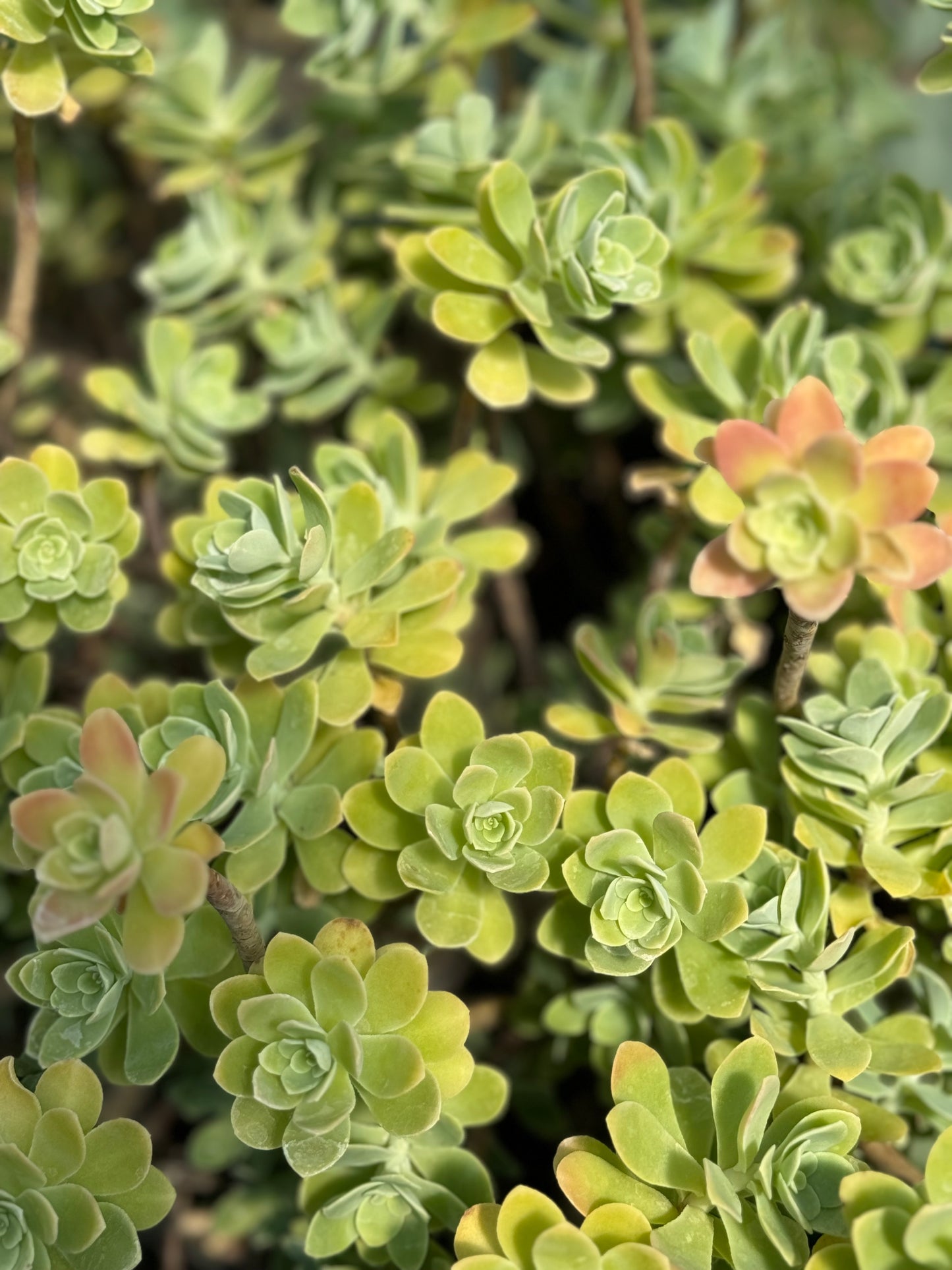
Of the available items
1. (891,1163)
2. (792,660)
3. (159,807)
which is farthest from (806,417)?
(891,1163)

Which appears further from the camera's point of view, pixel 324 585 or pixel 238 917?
pixel 324 585

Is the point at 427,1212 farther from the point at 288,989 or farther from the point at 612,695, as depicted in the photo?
the point at 612,695

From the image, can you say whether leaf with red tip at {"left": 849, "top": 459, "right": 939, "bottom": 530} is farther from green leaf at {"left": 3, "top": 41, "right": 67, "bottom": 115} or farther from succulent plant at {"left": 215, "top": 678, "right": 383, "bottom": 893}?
green leaf at {"left": 3, "top": 41, "right": 67, "bottom": 115}

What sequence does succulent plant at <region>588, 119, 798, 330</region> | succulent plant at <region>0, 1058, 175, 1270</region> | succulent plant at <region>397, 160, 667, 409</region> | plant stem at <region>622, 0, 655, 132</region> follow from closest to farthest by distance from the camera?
1. succulent plant at <region>0, 1058, 175, 1270</region>
2. succulent plant at <region>397, 160, 667, 409</region>
3. succulent plant at <region>588, 119, 798, 330</region>
4. plant stem at <region>622, 0, 655, 132</region>

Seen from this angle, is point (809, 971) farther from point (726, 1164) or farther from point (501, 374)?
point (501, 374)

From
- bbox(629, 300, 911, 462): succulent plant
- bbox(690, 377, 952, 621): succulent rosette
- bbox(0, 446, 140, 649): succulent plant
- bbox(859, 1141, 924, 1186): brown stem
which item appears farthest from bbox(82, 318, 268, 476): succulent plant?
bbox(859, 1141, 924, 1186): brown stem
